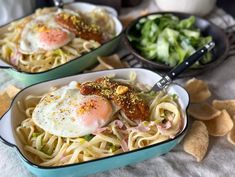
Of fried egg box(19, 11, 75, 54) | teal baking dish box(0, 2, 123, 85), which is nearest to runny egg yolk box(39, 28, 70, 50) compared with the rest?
fried egg box(19, 11, 75, 54)

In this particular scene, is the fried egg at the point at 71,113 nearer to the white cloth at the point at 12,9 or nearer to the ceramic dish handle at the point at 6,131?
the ceramic dish handle at the point at 6,131

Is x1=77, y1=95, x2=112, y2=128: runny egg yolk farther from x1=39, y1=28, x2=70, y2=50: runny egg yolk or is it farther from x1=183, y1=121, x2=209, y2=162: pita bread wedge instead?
x1=39, y1=28, x2=70, y2=50: runny egg yolk

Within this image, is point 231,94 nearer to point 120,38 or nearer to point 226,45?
point 226,45

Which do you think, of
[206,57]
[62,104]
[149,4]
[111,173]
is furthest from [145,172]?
[149,4]

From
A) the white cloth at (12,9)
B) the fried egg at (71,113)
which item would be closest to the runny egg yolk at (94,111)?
the fried egg at (71,113)

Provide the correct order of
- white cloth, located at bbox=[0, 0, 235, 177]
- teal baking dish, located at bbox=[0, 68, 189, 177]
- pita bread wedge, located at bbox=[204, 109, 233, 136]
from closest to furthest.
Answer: teal baking dish, located at bbox=[0, 68, 189, 177] → white cloth, located at bbox=[0, 0, 235, 177] → pita bread wedge, located at bbox=[204, 109, 233, 136]
